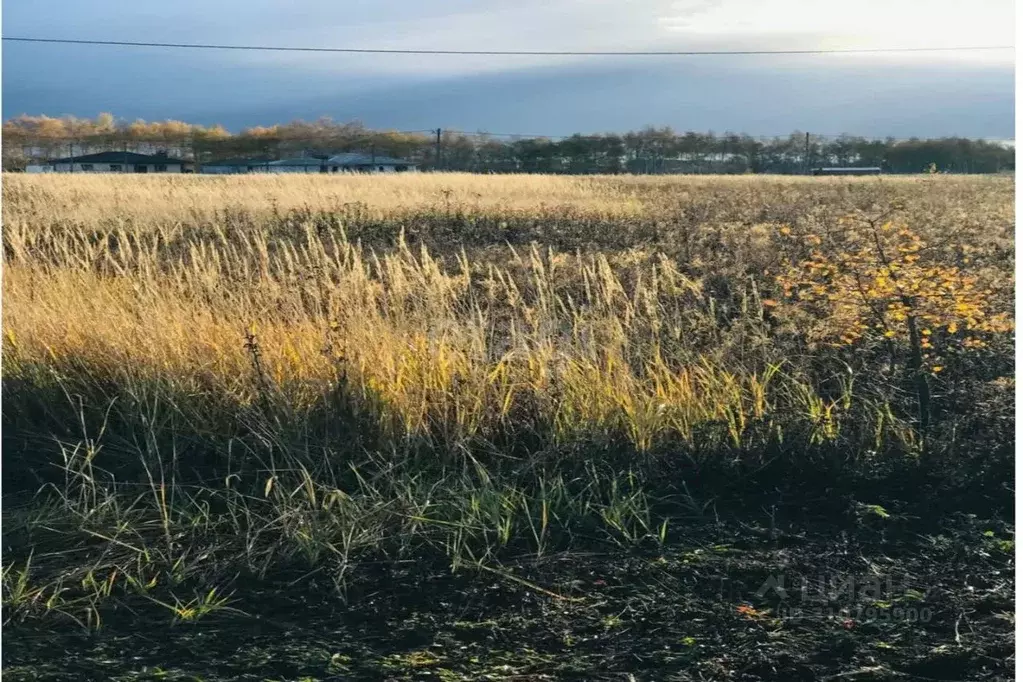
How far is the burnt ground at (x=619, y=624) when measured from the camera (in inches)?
72.7

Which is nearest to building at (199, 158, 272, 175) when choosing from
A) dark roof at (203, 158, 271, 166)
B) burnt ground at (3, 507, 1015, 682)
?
dark roof at (203, 158, 271, 166)

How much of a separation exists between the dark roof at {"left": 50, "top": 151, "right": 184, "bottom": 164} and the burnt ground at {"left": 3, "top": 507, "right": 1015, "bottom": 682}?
8.22ft

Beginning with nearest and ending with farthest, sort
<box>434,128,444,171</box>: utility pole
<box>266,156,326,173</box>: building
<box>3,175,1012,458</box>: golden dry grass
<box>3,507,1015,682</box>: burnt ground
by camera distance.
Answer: <box>3,507,1015,682</box>: burnt ground, <box>3,175,1012,458</box>: golden dry grass, <box>434,128,444,171</box>: utility pole, <box>266,156,326,173</box>: building

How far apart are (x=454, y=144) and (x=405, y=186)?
2192mm

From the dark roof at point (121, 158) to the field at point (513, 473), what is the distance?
51 cm

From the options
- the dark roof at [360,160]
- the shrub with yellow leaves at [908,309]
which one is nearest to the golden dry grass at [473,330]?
the shrub with yellow leaves at [908,309]

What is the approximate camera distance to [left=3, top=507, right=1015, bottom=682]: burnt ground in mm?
1846

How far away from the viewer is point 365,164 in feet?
13.9

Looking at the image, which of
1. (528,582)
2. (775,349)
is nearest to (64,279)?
(528,582)

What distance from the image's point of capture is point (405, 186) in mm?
6023

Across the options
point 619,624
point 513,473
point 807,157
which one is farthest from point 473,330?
point 807,157

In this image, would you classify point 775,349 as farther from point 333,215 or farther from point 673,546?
point 333,215

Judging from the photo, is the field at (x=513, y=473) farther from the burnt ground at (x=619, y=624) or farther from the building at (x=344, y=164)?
the building at (x=344, y=164)

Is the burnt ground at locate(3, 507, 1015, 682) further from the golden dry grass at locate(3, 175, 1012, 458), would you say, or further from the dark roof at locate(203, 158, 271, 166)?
the dark roof at locate(203, 158, 271, 166)
